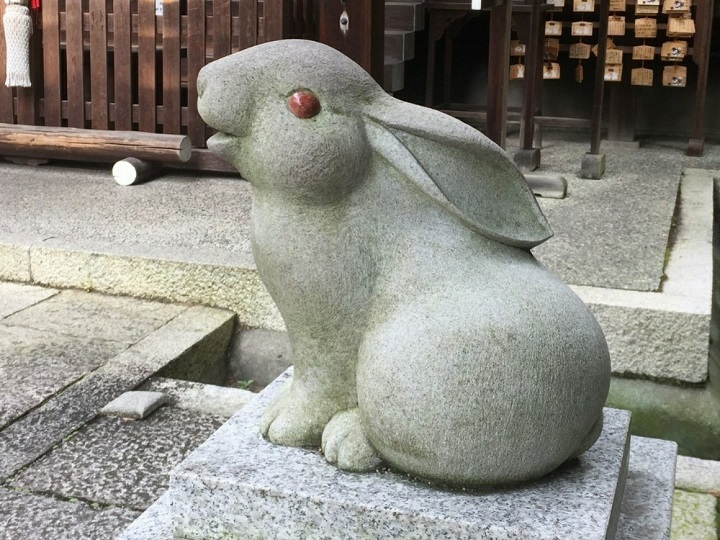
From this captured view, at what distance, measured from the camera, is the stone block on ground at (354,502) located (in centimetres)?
191

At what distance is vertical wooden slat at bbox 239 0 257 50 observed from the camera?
21.0 feet

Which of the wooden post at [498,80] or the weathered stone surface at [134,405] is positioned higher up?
the wooden post at [498,80]

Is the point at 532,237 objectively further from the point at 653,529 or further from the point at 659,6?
the point at 659,6

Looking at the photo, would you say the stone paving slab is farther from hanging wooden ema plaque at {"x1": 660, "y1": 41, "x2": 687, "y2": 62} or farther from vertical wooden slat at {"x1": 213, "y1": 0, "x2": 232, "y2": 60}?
hanging wooden ema plaque at {"x1": 660, "y1": 41, "x2": 687, "y2": 62}

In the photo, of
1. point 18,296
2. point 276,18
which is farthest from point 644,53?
point 18,296

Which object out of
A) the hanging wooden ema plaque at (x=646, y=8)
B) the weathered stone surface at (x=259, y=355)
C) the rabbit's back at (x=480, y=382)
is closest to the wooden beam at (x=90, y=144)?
the weathered stone surface at (x=259, y=355)

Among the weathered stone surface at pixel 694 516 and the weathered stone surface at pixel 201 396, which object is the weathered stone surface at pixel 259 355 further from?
the weathered stone surface at pixel 694 516

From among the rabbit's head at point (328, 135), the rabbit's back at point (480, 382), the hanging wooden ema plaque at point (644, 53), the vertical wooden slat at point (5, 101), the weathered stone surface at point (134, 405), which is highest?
the hanging wooden ema plaque at point (644, 53)

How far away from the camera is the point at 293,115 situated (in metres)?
2.02

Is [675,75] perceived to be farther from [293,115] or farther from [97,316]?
[293,115]

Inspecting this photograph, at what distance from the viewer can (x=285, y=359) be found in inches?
165

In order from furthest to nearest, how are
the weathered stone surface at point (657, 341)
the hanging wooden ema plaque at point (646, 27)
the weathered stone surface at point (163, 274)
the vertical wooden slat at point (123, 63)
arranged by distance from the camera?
the hanging wooden ema plaque at point (646, 27)
the vertical wooden slat at point (123, 63)
the weathered stone surface at point (163, 274)
the weathered stone surface at point (657, 341)

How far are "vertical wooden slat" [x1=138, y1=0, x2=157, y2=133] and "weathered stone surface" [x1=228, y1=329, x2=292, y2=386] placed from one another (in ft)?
9.81

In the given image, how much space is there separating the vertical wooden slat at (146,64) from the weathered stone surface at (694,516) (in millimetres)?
4914
